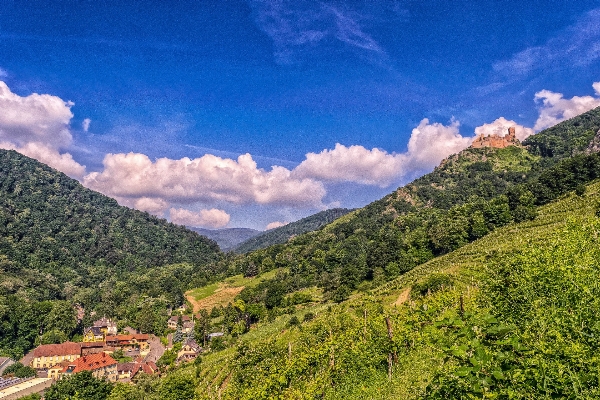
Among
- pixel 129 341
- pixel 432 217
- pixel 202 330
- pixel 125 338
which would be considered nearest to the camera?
pixel 202 330

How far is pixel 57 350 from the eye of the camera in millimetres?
80125

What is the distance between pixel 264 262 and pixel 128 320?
170ft

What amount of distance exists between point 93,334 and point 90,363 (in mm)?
32560

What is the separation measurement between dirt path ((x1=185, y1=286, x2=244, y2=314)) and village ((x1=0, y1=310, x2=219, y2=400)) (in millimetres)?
11254

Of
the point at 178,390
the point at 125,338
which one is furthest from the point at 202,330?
the point at 178,390

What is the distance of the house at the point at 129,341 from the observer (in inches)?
3553

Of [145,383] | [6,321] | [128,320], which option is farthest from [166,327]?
[145,383]

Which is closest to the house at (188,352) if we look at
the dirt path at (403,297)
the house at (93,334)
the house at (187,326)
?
the house at (187,326)

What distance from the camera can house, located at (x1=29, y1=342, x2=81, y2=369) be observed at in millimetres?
78188

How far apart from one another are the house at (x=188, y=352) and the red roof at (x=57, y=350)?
2526 centimetres

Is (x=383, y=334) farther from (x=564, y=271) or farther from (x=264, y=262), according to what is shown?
(x=264, y=262)

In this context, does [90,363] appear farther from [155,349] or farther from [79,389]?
[79,389]

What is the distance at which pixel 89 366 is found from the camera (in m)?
68.3

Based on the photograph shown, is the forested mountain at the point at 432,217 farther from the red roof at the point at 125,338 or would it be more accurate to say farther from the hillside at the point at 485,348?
the hillside at the point at 485,348
